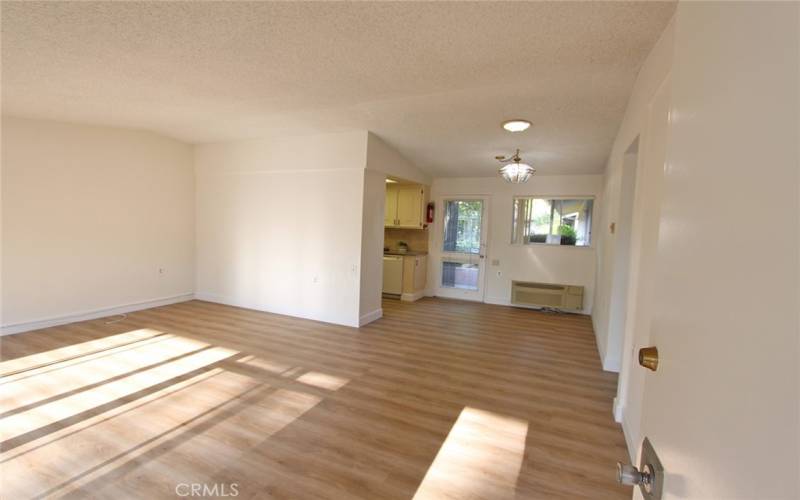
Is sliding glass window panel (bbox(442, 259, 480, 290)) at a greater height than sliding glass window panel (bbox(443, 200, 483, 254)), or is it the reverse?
sliding glass window panel (bbox(443, 200, 483, 254))

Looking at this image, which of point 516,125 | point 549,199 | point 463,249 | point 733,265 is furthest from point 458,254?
point 733,265

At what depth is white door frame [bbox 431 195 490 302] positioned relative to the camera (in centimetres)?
707

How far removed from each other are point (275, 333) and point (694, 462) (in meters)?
4.62


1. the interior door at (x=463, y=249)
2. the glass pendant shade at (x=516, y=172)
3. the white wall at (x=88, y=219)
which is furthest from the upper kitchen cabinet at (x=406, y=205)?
the white wall at (x=88, y=219)

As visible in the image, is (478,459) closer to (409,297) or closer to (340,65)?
(340,65)

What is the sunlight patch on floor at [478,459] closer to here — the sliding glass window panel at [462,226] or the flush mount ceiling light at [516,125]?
the flush mount ceiling light at [516,125]

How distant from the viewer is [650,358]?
0.82 meters

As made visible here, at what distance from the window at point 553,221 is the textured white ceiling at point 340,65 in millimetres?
1947

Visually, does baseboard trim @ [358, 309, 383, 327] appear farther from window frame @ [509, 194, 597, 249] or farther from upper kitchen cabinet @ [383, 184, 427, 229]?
window frame @ [509, 194, 597, 249]

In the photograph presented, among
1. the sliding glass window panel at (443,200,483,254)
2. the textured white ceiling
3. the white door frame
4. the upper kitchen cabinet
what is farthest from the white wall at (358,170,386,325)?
the sliding glass window panel at (443,200,483,254)

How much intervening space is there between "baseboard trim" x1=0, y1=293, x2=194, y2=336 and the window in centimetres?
611

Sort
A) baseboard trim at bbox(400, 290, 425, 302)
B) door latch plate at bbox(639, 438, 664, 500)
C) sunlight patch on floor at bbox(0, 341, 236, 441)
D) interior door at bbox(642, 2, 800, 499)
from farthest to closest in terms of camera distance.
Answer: baseboard trim at bbox(400, 290, 425, 302)
sunlight patch on floor at bbox(0, 341, 236, 441)
door latch plate at bbox(639, 438, 664, 500)
interior door at bbox(642, 2, 800, 499)

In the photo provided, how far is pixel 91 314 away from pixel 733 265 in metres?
6.53

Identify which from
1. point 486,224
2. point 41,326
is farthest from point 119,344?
point 486,224
